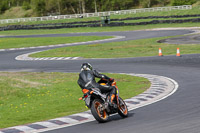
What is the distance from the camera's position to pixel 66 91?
55.9ft

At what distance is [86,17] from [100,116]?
3167 inches

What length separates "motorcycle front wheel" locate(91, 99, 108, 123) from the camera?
409 inches

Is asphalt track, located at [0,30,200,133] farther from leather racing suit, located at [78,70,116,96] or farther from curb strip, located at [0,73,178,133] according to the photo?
leather racing suit, located at [78,70,116,96]

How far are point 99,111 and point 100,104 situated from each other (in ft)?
0.60

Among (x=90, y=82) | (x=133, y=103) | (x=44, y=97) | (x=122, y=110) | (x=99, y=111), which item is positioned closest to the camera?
(x=99, y=111)

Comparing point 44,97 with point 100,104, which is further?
point 44,97

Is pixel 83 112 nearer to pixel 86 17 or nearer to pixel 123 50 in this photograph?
pixel 123 50

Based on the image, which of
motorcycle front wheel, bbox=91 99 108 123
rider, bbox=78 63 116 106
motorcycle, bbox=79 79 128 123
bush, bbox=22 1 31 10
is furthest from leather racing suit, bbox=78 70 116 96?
bush, bbox=22 1 31 10

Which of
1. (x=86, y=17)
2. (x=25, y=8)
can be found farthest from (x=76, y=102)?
(x=25, y=8)

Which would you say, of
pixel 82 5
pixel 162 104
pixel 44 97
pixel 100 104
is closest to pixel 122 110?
pixel 100 104

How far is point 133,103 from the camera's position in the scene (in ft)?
44.9

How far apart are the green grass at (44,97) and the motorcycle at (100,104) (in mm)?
1892

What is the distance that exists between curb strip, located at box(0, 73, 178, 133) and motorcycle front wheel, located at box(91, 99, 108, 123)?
60 centimetres

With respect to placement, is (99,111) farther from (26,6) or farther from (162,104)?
(26,6)
